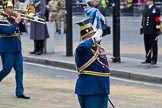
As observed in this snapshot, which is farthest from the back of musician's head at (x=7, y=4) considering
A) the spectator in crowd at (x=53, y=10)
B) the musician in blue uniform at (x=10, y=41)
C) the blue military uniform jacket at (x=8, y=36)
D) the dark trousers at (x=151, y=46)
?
the spectator in crowd at (x=53, y=10)

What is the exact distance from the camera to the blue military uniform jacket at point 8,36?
32.4 ft

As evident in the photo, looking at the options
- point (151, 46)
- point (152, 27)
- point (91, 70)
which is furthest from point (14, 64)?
point (151, 46)

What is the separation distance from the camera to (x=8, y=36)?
10.0 m

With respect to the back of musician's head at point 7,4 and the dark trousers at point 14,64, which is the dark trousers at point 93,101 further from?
the back of musician's head at point 7,4

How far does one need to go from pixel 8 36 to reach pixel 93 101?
3.99 meters

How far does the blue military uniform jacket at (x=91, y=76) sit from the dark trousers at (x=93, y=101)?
6 cm

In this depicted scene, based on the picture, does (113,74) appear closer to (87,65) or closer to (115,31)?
(115,31)

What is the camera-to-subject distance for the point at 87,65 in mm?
6480

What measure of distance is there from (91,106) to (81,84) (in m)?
0.28

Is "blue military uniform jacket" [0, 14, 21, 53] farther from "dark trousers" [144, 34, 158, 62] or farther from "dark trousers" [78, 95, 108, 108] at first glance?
"dark trousers" [144, 34, 158, 62]

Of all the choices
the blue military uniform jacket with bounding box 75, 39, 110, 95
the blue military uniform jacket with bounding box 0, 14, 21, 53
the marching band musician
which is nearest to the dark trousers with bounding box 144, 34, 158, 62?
the marching band musician

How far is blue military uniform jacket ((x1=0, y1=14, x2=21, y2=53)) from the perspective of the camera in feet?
32.4

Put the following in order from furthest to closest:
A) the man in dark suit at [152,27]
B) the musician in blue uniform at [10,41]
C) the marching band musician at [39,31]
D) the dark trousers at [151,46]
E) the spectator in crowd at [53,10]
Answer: the spectator in crowd at [53,10]
the marching band musician at [39,31]
the dark trousers at [151,46]
the man in dark suit at [152,27]
the musician in blue uniform at [10,41]

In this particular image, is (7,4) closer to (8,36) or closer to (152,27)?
(8,36)
